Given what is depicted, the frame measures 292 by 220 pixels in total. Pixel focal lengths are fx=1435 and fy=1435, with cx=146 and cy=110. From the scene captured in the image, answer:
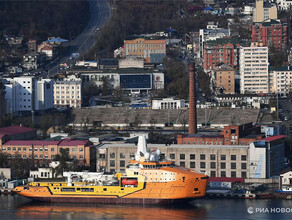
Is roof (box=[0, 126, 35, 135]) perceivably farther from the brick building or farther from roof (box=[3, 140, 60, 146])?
the brick building

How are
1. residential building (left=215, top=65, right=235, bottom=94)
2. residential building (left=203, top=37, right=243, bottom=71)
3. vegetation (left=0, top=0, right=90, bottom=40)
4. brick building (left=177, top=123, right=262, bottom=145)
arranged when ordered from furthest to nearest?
vegetation (left=0, top=0, right=90, bottom=40) < residential building (left=203, top=37, right=243, bottom=71) < residential building (left=215, top=65, right=235, bottom=94) < brick building (left=177, top=123, right=262, bottom=145)

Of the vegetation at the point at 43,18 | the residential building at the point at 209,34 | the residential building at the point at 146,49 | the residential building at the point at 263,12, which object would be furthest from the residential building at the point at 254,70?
the vegetation at the point at 43,18

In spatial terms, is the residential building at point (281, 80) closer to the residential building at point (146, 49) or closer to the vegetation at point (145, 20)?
the residential building at point (146, 49)

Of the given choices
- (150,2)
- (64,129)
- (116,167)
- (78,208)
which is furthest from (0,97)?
(150,2)

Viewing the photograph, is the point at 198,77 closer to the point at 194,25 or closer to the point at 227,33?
the point at 227,33

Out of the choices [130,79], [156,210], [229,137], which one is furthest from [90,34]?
[156,210]

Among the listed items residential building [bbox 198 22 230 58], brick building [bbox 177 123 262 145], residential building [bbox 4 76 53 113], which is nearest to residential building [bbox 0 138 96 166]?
brick building [bbox 177 123 262 145]
